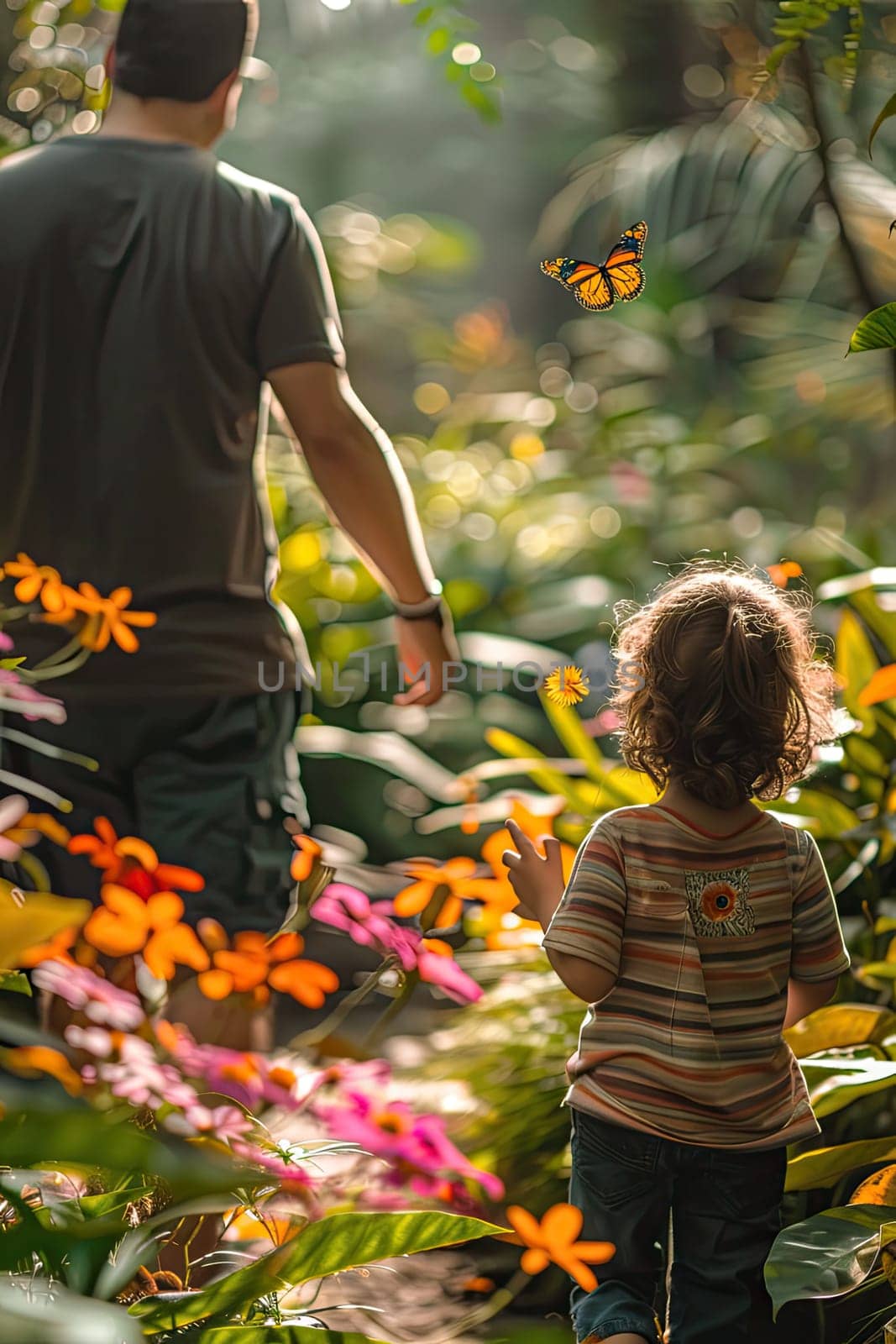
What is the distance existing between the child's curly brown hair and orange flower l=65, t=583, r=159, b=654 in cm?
54

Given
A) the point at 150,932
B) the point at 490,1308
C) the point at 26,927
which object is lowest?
the point at 490,1308

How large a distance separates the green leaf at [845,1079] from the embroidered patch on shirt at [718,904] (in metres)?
0.25

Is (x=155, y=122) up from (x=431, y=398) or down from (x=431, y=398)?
up

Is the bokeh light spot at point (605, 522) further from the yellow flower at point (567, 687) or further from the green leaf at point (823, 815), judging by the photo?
the green leaf at point (823, 815)

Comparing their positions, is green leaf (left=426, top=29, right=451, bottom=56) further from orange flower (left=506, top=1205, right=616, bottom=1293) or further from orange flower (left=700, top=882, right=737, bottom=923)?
orange flower (left=506, top=1205, right=616, bottom=1293)

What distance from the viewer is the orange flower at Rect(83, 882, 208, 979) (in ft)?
3.43

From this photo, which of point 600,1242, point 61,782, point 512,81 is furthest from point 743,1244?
point 512,81

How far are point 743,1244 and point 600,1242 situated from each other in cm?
11

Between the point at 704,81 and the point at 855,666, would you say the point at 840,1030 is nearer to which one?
the point at 855,666

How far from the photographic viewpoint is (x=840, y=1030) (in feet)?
3.95

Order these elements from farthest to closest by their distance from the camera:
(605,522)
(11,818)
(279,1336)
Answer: (605,522) → (11,818) → (279,1336)

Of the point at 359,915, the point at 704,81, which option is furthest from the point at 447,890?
the point at 704,81

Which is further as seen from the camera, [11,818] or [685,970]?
[11,818]

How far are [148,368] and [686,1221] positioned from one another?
3.07 feet
